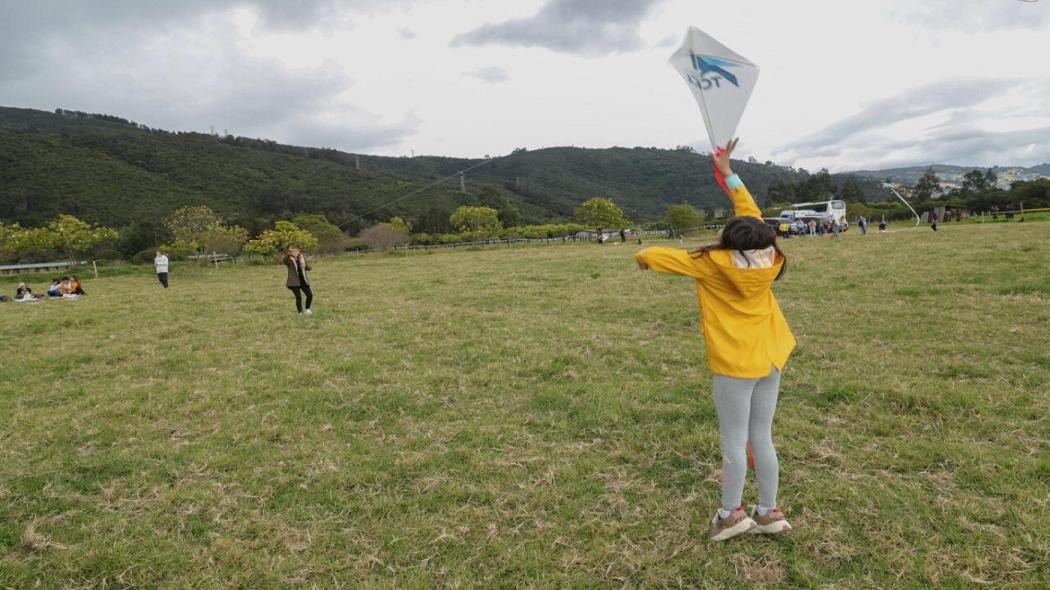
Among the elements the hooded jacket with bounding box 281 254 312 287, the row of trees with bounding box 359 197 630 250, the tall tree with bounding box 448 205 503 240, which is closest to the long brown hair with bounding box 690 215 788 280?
the hooded jacket with bounding box 281 254 312 287

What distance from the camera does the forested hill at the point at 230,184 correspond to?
245 feet

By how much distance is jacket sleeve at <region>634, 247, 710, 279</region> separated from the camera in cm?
328

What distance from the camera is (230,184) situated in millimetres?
97188

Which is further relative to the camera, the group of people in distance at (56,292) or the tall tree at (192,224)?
the tall tree at (192,224)

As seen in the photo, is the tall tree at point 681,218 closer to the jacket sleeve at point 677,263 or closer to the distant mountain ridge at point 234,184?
the distant mountain ridge at point 234,184

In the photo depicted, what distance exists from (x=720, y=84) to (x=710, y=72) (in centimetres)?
13

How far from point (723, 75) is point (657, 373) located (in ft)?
14.5

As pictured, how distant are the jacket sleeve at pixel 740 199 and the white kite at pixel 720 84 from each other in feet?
0.92

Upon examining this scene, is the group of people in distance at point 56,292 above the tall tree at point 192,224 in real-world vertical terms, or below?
below

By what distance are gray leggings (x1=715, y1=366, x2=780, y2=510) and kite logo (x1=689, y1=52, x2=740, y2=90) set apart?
2.05 metres

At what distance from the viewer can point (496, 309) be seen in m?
13.1

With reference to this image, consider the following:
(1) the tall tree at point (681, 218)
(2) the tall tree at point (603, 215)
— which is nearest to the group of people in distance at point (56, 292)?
(1) the tall tree at point (681, 218)

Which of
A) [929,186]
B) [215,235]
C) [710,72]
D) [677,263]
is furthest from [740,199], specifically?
[929,186]

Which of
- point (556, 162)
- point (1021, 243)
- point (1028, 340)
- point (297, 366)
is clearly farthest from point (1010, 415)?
point (556, 162)
